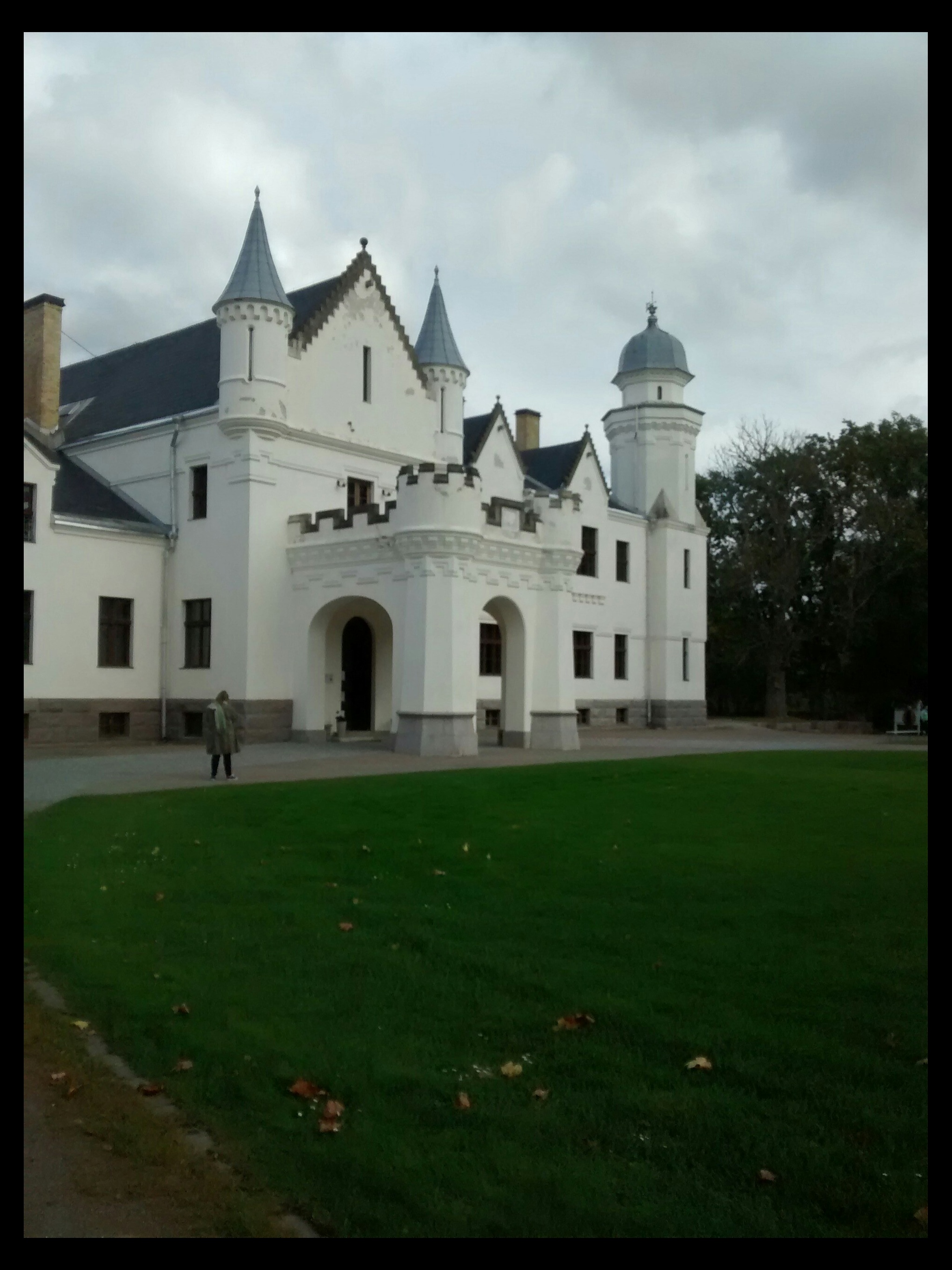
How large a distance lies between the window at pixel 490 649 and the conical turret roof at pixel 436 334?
9.09 metres

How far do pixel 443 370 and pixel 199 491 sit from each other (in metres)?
9.14

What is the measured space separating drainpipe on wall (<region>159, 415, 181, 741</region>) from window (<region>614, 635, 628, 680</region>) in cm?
1912

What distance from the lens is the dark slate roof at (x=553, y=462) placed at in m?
45.0

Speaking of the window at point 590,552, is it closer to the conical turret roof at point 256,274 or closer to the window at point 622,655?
the window at point 622,655

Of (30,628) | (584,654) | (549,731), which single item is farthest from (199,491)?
(584,654)

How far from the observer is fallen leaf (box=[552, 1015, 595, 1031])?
6.04 metres

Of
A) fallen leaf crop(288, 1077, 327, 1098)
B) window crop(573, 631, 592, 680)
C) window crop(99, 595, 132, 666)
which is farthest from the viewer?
window crop(573, 631, 592, 680)

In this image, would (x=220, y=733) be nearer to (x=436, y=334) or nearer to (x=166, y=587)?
(x=166, y=587)

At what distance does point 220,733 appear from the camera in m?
19.4

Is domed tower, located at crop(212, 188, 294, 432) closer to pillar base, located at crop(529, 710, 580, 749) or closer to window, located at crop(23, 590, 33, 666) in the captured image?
window, located at crop(23, 590, 33, 666)

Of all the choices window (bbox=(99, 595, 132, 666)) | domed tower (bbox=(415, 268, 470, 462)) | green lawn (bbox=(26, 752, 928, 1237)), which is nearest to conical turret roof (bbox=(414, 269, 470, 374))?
domed tower (bbox=(415, 268, 470, 462))

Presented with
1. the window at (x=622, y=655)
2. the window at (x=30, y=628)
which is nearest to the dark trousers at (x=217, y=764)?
the window at (x=30, y=628)

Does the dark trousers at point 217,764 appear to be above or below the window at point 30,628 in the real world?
below
